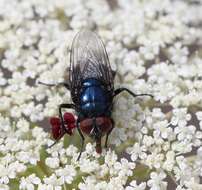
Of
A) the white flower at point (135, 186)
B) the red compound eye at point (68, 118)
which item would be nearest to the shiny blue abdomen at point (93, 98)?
the red compound eye at point (68, 118)

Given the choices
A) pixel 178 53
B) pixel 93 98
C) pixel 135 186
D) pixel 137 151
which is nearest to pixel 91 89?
pixel 93 98

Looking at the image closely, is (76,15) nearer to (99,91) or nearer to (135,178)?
(99,91)

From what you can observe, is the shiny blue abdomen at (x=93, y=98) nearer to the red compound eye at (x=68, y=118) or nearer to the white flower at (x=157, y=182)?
the red compound eye at (x=68, y=118)

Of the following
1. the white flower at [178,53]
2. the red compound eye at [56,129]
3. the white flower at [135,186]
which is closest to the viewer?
the white flower at [135,186]

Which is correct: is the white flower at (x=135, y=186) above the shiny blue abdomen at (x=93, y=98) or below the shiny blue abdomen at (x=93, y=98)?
below

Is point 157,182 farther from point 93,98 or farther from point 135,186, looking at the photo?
point 93,98

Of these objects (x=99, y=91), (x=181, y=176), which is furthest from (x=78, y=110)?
(x=181, y=176)
